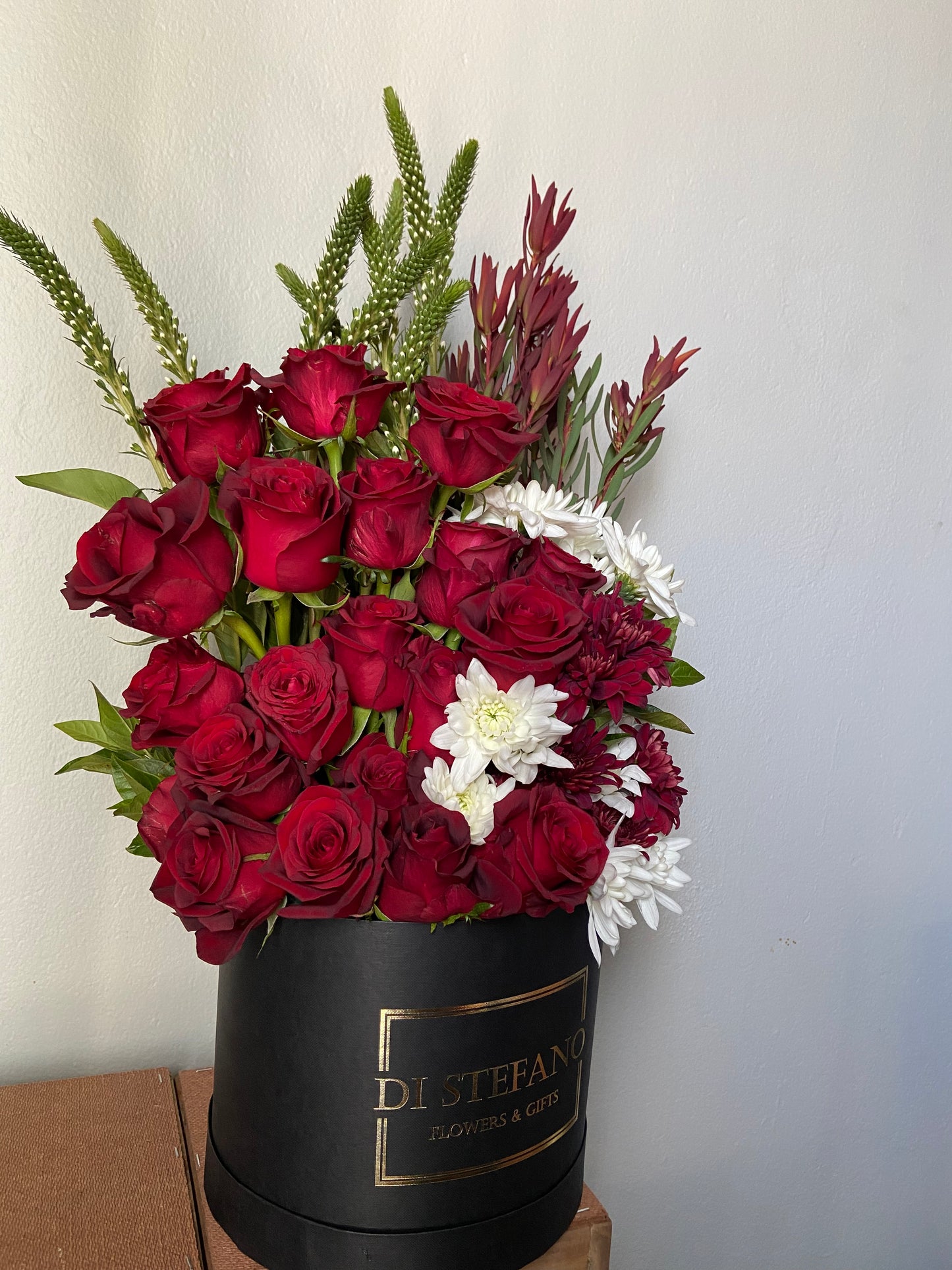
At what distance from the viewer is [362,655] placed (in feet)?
1.83

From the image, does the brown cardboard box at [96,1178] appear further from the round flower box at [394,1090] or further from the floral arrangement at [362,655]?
the floral arrangement at [362,655]

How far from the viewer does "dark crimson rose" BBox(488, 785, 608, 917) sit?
0.54 m

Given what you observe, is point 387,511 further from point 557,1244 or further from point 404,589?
point 557,1244

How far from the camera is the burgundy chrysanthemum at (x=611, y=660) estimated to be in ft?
1.90

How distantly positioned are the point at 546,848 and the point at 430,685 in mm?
119

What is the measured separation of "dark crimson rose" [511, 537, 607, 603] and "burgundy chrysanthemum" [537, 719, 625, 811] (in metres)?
0.09

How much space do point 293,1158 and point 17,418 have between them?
2.02 feet

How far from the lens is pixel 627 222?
0.95 meters

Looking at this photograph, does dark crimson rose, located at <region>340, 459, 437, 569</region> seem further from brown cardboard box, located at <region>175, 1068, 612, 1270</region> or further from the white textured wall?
brown cardboard box, located at <region>175, 1068, 612, 1270</region>

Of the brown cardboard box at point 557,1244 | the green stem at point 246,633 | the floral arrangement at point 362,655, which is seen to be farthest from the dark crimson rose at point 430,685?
the brown cardboard box at point 557,1244

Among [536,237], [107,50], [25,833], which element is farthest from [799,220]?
[25,833]

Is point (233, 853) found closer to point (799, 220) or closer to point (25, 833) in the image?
point (25, 833)

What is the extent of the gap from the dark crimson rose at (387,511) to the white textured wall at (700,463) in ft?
1.14

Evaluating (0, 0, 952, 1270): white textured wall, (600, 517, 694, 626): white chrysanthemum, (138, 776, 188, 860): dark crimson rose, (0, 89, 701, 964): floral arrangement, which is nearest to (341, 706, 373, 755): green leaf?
(0, 89, 701, 964): floral arrangement
